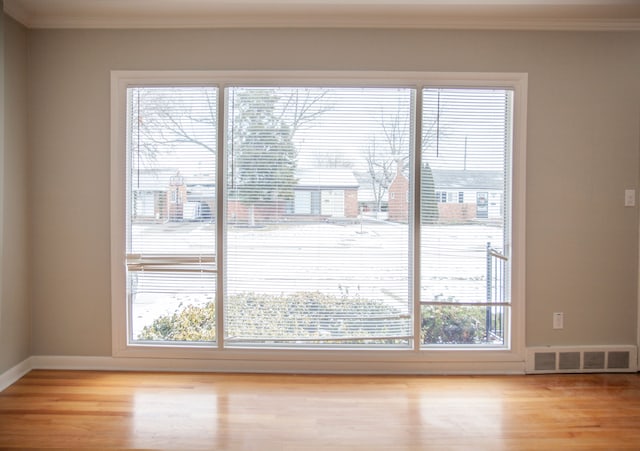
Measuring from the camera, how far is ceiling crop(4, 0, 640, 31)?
280 cm

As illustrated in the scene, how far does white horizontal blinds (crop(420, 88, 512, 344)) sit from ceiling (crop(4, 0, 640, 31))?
50 cm

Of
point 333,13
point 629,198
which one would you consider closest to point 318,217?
point 333,13

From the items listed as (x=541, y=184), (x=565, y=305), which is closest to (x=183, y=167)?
(x=541, y=184)

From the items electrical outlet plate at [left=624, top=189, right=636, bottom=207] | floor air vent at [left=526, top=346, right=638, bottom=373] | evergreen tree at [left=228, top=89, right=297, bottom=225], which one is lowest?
floor air vent at [left=526, top=346, right=638, bottom=373]

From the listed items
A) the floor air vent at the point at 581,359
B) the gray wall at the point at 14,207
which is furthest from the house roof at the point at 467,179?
the gray wall at the point at 14,207

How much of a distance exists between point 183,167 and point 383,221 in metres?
1.52

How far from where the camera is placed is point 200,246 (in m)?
3.15

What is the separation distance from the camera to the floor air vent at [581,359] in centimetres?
311

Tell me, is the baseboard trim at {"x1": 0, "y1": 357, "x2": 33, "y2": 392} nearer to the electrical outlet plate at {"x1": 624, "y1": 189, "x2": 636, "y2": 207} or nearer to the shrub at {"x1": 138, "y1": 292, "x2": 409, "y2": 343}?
the shrub at {"x1": 138, "y1": 292, "x2": 409, "y2": 343}

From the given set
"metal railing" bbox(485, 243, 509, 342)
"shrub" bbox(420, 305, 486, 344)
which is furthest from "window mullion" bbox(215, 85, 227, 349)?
"metal railing" bbox(485, 243, 509, 342)

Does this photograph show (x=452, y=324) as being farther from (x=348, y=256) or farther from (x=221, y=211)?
(x=221, y=211)

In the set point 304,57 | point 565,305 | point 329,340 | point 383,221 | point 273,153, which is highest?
point 304,57

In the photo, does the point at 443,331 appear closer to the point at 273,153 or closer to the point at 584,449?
the point at 584,449

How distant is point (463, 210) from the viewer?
123 inches
